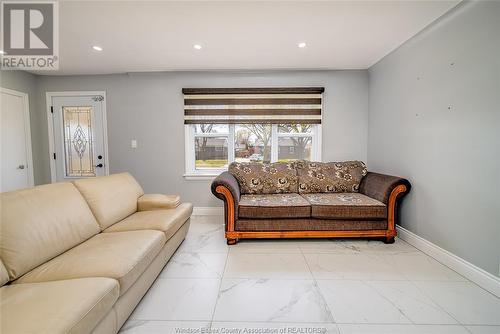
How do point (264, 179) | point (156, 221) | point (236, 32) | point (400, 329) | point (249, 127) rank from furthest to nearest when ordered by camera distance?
point (249, 127), point (264, 179), point (236, 32), point (156, 221), point (400, 329)

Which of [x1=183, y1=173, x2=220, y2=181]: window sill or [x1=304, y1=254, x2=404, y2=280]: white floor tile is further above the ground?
[x1=183, y1=173, x2=220, y2=181]: window sill

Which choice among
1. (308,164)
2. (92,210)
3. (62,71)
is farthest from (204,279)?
(62,71)

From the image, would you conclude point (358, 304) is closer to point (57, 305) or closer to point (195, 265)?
point (195, 265)

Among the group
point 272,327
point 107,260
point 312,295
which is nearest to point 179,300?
point 107,260

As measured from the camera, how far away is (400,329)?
4.38 ft

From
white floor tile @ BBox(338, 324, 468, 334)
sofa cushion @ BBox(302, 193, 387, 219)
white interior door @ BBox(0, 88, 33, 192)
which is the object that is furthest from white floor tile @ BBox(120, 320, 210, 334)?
white interior door @ BBox(0, 88, 33, 192)

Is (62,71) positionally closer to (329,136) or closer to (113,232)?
(113,232)

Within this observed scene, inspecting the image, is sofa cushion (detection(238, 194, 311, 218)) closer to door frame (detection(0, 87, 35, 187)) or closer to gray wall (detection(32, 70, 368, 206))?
gray wall (detection(32, 70, 368, 206))

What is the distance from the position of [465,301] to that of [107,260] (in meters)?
2.49

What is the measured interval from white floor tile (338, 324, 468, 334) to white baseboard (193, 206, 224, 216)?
248 cm

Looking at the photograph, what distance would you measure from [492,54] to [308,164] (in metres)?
2.04

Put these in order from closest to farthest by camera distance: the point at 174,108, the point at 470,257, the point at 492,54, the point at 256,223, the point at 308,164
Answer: the point at 492,54, the point at 470,257, the point at 256,223, the point at 308,164, the point at 174,108

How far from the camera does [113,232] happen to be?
6.17ft

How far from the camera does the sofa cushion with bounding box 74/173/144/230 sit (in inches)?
76.8
